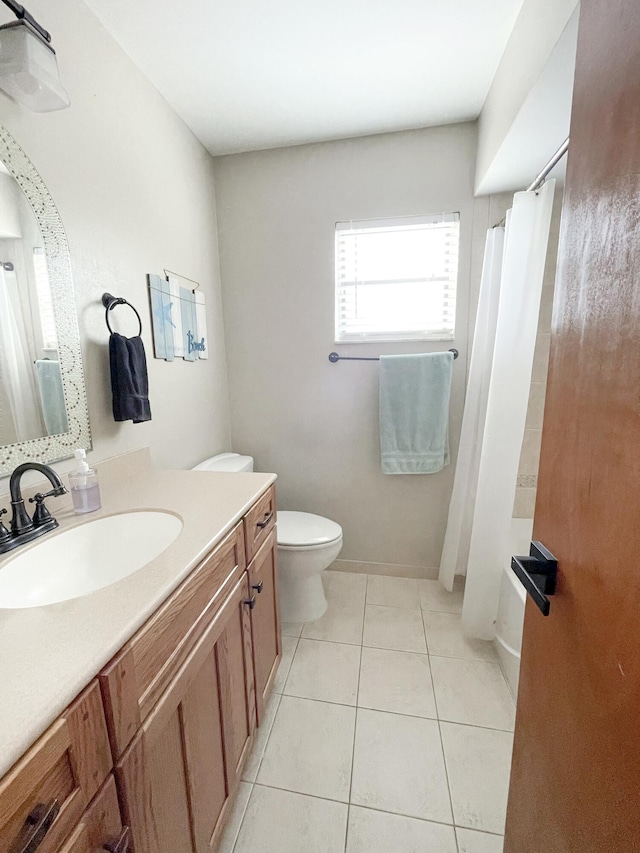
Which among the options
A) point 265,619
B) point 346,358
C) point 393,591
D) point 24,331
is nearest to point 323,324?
point 346,358

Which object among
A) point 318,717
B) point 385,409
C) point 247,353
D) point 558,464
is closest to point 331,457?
point 385,409

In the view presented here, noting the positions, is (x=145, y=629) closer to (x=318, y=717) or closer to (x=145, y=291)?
(x=318, y=717)

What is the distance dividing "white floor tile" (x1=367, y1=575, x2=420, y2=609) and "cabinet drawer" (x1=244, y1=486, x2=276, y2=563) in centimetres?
101

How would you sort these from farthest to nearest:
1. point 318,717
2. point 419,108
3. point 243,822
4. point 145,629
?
1. point 419,108
2. point 318,717
3. point 243,822
4. point 145,629

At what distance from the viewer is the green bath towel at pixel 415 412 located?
1.83 meters

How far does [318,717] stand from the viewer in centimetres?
131

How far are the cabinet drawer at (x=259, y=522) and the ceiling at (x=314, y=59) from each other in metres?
1.59

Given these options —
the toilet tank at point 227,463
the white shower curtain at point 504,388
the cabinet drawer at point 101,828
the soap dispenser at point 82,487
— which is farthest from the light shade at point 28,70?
the white shower curtain at point 504,388

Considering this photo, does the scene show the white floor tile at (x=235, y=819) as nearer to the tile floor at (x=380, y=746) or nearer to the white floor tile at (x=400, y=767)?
the tile floor at (x=380, y=746)

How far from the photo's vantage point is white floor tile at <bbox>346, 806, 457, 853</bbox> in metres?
0.95

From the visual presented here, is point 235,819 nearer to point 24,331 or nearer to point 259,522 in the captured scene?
point 259,522

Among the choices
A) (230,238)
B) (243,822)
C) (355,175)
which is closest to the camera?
(243,822)

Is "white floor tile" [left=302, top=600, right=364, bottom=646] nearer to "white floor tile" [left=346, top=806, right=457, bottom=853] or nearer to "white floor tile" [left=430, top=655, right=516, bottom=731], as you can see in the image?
"white floor tile" [left=430, top=655, right=516, bottom=731]

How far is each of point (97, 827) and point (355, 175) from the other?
232cm
